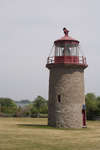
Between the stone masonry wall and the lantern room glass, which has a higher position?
the lantern room glass

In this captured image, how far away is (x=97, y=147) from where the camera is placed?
13.7 metres

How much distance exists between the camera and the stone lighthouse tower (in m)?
24.0

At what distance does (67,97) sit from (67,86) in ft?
3.23

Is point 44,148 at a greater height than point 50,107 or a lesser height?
lesser

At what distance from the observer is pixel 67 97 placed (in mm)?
24016

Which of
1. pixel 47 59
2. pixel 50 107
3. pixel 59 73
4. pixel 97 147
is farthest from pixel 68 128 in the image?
pixel 97 147

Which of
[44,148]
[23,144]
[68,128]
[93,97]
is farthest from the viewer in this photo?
[93,97]

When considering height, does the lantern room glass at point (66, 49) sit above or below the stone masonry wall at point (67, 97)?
above

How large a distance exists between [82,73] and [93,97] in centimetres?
2367

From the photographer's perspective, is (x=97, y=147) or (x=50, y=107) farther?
(x=50, y=107)

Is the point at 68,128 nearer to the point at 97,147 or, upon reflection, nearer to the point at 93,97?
the point at 97,147

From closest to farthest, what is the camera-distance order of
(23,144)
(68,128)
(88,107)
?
(23,144) → (68,128) → (88,107)

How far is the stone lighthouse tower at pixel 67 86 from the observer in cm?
2402

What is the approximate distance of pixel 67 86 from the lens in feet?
78.9
